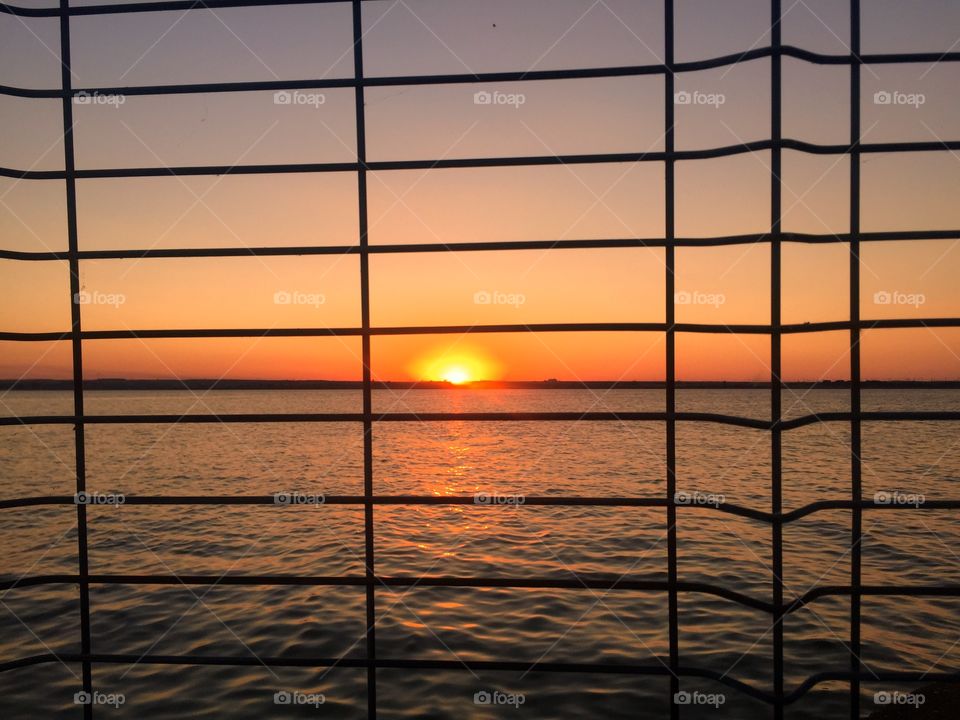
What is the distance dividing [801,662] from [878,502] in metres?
7.14

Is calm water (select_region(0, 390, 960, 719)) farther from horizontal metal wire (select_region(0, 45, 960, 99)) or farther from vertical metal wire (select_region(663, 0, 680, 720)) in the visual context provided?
horizontal metal wire (select_region(0, 45, 960, 99))

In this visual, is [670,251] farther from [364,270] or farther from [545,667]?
[545,667]

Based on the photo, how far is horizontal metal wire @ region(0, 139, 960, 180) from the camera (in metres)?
2.45

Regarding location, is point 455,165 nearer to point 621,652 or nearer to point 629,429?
point 621,652

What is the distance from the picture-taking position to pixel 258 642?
9000 mm

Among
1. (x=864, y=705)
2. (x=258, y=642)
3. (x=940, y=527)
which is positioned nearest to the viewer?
(x=864, y=705)

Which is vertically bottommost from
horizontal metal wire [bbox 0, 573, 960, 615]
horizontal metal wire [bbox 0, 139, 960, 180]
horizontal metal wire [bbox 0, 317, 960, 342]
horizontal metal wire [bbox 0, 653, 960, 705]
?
horizontal metal wire [bbox 0, 653, 960, 705]

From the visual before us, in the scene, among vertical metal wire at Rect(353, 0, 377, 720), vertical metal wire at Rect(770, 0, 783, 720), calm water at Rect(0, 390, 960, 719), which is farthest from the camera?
calm water at Rect(0, 390, 960, 719)

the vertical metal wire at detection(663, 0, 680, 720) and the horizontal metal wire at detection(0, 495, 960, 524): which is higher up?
the vertical metal wire at detection(663, 0, 680, 720)

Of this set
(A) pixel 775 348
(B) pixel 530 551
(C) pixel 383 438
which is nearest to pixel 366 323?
(A) pixel 775 348

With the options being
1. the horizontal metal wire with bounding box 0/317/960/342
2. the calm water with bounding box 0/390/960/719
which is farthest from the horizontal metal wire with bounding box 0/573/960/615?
the calm water with bounding box 0/390/960/719

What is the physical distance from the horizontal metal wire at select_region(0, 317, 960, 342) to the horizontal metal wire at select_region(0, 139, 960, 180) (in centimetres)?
63

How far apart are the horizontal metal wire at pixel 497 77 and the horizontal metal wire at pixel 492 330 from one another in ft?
3.19

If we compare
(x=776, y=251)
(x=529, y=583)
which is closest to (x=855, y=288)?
(x=776, y=251)
